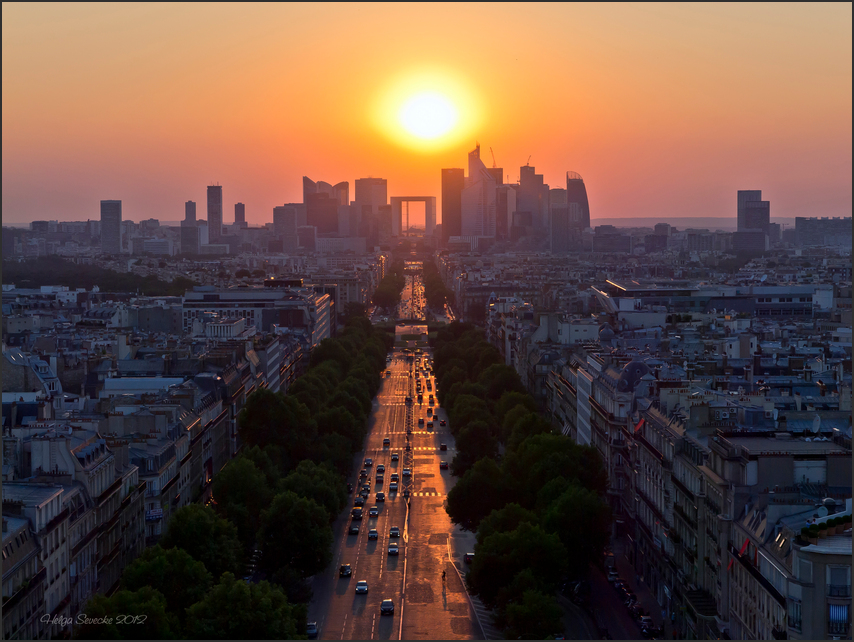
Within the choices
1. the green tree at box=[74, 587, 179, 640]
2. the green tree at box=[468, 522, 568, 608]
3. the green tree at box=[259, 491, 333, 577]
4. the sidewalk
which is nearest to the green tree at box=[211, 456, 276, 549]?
the green tree at box=[259, 491, 333, 577]

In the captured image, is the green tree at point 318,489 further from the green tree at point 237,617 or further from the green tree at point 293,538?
the green tree at point 237,617

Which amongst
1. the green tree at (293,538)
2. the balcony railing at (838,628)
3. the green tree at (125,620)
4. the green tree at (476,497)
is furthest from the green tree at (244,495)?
the balcony railing at (838,628)

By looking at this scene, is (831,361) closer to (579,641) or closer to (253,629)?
(579,641)

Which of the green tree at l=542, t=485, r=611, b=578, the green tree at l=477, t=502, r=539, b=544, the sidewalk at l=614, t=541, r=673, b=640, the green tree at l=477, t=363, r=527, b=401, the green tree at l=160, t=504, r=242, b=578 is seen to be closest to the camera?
the green tree at l=160, t=504, r=242, b=578

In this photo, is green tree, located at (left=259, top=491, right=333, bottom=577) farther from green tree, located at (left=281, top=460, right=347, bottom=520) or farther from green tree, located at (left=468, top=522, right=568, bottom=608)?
green tree, located at (left=468, top=522, right=568, bottom=608)

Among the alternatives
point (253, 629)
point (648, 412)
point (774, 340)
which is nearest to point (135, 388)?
point (648, 412)

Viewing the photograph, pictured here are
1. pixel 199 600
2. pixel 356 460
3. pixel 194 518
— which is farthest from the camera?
pixel 356 460
